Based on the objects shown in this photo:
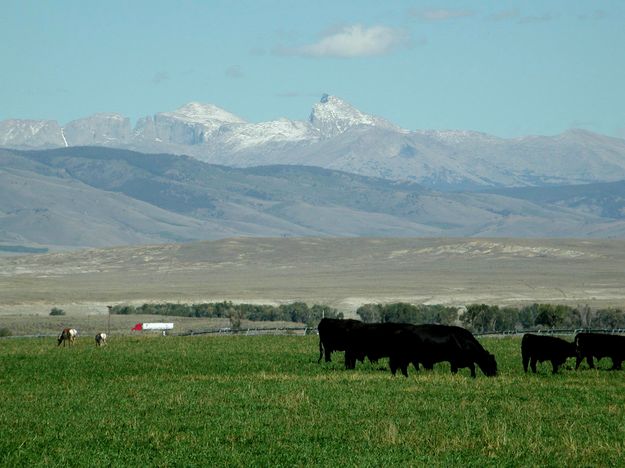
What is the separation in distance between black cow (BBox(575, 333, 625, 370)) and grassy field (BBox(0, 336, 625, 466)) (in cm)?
44

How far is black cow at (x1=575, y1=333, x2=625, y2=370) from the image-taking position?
30.3 meters

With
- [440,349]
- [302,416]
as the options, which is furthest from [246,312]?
[302,416]

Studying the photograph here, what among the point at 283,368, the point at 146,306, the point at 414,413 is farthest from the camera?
the point at 146,306

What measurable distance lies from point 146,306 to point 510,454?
3344 inches

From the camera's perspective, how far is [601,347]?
99.6 ft

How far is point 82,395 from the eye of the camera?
24.0 meters

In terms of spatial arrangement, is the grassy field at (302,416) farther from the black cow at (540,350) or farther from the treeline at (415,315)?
the treeline at (415,315)

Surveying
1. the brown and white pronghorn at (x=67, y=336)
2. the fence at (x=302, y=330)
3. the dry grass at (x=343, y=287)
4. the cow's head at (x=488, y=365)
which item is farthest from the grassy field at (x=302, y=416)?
the dry grass at (x=343, y=287)

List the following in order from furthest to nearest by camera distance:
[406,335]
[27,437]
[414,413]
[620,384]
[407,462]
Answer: [406,335], [620,384], [414,413], [27,437], [407,462]

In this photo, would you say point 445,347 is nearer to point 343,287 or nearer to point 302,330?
point 302,330

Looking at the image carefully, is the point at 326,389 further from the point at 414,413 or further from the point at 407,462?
the point at 407,462

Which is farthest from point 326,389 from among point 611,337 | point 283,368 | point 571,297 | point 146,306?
point 571,297

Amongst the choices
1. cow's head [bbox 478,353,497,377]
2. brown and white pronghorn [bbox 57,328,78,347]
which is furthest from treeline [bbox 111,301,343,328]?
cow's head [bbox 478,353,497,377]

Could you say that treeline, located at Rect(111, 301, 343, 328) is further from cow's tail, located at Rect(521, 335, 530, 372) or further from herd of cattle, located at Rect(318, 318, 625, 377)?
cow's tail, located at Rect(521, 335, 530, 372)
